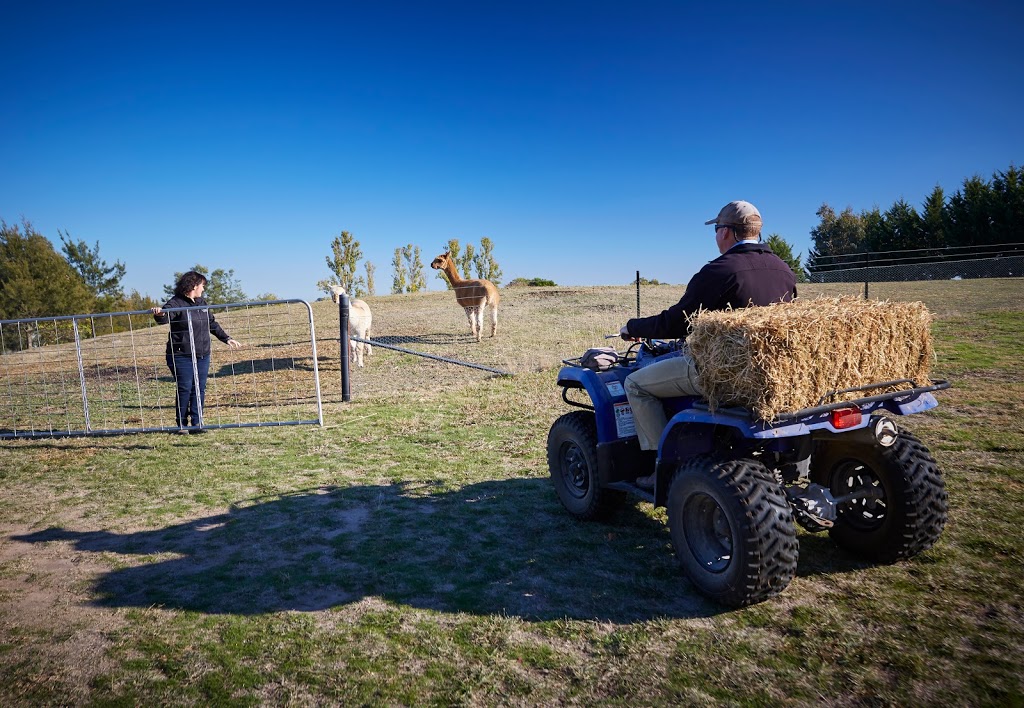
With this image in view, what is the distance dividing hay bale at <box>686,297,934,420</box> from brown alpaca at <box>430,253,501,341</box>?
12.1m

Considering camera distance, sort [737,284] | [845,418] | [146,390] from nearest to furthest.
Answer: [845,418] < [737,284] < [146,390]

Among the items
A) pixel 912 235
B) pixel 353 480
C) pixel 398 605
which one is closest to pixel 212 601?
pixel 398 605

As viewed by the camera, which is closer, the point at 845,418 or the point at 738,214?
the point at 845,418

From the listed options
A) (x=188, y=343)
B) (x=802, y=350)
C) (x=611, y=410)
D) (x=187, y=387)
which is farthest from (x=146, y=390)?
(x=802, y=350)

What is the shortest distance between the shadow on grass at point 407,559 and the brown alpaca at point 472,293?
10.1 meters

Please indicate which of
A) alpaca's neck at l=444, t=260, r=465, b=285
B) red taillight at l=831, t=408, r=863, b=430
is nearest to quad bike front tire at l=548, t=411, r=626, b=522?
red taillight at l=831, t=408, r=863, b=430

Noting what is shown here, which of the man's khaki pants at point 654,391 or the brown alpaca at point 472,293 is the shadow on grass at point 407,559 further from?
the brown alpaca at point 472,293

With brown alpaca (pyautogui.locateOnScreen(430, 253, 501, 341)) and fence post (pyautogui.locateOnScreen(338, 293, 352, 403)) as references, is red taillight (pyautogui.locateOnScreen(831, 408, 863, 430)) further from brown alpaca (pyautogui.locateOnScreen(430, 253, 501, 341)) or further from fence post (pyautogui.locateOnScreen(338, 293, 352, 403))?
brown alpaca (pyautogui.locateOnScreen(430, 253, 501, 341))

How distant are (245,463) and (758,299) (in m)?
5.68

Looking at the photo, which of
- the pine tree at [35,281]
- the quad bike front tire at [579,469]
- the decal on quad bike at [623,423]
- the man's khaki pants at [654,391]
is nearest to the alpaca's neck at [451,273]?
the quad bike front tire at [579,469]

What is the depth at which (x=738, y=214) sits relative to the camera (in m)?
3.54

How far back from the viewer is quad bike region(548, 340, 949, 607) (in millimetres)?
2875

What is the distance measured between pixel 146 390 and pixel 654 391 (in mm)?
11483

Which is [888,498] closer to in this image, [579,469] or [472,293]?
[579,469]
